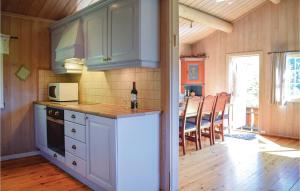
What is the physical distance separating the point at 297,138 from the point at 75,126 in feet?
14.9

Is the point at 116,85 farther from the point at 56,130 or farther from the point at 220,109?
the point at 220,109

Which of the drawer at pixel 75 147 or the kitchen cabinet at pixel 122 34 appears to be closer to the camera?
the kitchen cabinet at pixel 122 34

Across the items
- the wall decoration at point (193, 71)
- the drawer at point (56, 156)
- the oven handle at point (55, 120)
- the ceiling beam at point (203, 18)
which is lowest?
the drawer at point (56, 156)

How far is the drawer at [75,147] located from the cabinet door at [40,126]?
31.3 inches

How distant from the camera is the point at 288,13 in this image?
5016mm

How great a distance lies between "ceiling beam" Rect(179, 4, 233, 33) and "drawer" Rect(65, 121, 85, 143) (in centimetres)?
296

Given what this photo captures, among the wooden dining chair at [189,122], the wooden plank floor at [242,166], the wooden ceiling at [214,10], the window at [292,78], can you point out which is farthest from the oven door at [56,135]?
the window at [292,78]

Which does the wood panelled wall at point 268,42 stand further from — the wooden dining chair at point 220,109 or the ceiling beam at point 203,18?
the wooden dining chair at point 220,109

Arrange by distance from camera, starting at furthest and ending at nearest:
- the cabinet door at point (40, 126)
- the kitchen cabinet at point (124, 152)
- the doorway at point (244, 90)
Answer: the doorway at point (244, 90), the cabinet door at point (40, 126), the kitchen cabinet at point (124, 152)

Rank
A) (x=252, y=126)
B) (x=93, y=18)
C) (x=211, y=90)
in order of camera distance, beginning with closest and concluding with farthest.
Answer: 1. (x=93, y=18)
2. (x=252, y=126)
3. (x=211, y=90)

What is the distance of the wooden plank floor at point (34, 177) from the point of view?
107 inches

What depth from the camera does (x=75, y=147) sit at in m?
2.82

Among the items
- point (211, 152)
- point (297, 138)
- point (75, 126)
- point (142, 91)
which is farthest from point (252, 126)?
point (75, 126)

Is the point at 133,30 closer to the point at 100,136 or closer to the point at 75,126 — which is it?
the point at 100,136
